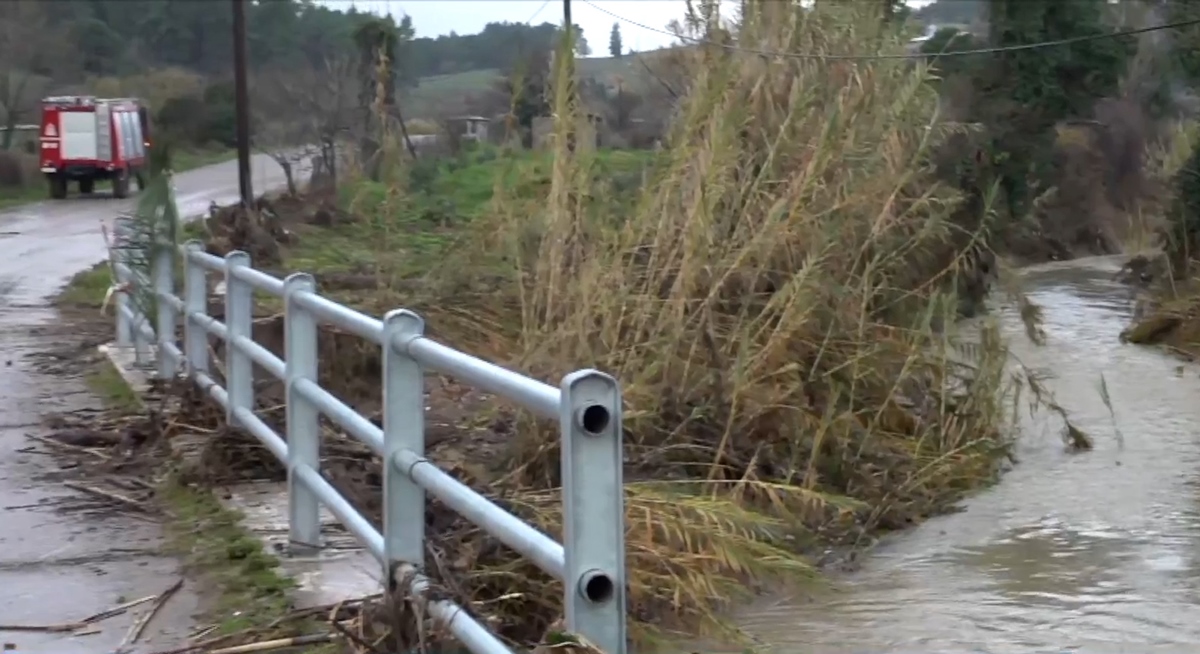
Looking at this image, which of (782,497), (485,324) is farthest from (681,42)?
(782,497)

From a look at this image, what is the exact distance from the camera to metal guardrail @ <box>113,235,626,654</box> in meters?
3.37

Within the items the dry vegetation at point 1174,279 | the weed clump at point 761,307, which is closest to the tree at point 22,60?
the dry vegetation at point 1174,279

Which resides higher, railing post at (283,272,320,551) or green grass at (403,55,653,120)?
green grass at (403,55,653,120)

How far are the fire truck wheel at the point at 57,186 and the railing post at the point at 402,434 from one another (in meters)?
35.9

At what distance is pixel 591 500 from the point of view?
3375mm

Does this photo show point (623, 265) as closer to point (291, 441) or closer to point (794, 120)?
point (794, 120)

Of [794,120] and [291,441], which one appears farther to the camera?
[794,120]

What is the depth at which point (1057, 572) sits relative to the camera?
7180 millimetres

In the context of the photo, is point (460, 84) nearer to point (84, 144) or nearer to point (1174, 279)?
point (84, 144)

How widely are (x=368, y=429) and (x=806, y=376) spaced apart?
4129 mm

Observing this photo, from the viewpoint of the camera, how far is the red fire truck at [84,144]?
37.4 metres

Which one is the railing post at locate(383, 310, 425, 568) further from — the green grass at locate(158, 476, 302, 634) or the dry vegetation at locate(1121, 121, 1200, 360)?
the dry vegetation at locate(1121, 121, 1200, 360)

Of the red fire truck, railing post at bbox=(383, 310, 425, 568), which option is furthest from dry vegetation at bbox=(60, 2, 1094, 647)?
the red fire truck

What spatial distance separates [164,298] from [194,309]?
3.52ft
